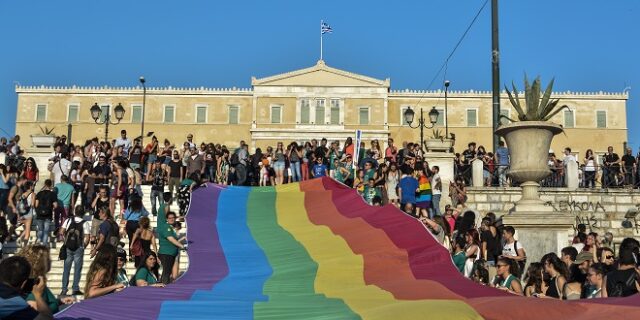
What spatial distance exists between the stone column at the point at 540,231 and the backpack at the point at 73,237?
284 inches

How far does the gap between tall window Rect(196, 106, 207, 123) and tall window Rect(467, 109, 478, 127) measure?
80.1 ft

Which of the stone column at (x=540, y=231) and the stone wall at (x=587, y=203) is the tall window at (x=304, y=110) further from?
the stone column at (x=540, y=231)

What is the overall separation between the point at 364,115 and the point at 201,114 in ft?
49.9

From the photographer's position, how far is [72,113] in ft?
243

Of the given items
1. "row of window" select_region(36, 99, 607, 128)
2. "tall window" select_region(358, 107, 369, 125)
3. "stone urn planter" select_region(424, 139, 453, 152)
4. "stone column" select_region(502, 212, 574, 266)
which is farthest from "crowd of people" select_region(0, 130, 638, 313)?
"tall window" select_region(358, 107, 369, 125)

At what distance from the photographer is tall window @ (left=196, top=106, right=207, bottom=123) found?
74125 mm

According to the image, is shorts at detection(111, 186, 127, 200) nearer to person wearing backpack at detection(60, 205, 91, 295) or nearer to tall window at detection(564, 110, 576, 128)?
person wearing backpack at detection(60, 205, 91, 295)

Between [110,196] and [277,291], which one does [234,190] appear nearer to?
[110,196]

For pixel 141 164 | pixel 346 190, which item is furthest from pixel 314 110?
pixel 346 190

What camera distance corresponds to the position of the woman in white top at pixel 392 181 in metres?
18.2

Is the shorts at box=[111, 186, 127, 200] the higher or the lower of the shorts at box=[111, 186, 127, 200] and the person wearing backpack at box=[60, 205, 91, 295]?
the higher

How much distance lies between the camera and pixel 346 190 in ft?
54.4

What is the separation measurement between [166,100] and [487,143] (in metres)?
30.3

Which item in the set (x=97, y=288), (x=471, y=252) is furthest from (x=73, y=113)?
(x=97, y=288)
